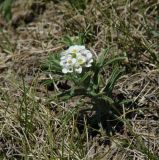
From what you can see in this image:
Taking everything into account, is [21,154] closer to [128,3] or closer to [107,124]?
[107,124]

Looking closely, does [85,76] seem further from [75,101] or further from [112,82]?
[75,101]

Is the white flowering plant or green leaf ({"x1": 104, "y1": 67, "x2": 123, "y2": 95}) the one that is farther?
green leaf ({"x1": 104, "y1": 67, "x2": 123, "y2": 95})

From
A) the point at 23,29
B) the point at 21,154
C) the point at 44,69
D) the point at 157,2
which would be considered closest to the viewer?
the point at 21,154

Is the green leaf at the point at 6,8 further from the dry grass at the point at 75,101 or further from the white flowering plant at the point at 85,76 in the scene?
the white flowering plant at the point at 85,76

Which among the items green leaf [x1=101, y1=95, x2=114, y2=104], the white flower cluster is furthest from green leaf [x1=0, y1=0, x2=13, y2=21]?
green leaf [x1=101, y1=95, x2=114, y2=104]

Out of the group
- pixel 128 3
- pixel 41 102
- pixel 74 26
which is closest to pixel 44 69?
pixel 41 102

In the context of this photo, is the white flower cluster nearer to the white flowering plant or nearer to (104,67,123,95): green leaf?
the white flowering plant

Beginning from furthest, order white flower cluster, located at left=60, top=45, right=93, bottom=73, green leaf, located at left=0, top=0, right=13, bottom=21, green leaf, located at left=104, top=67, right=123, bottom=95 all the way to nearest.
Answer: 1. green leaf, located at left=0, top=0, right=13, bottom=21
2. green leaf, located at left=104, top=67, right=123, bottom=95
3. white flower cluster, located at left=60, top=45, right=93, bottom=73
